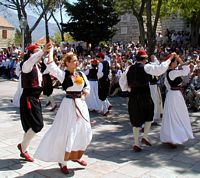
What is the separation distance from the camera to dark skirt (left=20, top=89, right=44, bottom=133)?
5.86 metres

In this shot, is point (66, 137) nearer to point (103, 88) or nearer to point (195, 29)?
point (103, 88)

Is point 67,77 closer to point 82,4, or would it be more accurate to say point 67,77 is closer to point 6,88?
point 6,88

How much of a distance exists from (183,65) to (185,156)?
5.55 feet

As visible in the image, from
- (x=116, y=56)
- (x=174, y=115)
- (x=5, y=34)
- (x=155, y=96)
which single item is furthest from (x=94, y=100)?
(x=5, y=34)

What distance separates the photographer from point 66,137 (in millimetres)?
5328

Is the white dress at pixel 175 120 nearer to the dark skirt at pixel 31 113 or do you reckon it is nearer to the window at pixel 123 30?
the dark skirt at pixel 31 113

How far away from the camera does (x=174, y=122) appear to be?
689cm

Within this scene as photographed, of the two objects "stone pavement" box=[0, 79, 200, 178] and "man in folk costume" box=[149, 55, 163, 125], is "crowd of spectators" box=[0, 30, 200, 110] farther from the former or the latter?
"stone pavement" box=[0, 79, 200, 178]

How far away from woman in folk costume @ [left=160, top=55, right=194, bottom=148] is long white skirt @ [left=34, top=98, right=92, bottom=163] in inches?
79.9

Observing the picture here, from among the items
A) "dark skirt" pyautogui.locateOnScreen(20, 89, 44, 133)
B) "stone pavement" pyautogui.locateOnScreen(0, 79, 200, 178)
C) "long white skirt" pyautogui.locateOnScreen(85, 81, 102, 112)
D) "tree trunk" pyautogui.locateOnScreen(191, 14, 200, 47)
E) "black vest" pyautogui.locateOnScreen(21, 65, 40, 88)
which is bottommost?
"stone pavement" pyautogui.locateOnScreen(0, 79, 200, 178)

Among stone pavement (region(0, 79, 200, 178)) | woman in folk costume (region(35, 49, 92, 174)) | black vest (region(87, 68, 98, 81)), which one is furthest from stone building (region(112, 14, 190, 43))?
woman in folk costume (region(35, 49, 92, 174))

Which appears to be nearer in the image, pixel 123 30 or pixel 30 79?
pixel 30 79

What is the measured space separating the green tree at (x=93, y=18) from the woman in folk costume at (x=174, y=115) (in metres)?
22.4

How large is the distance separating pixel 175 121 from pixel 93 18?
23.0m
